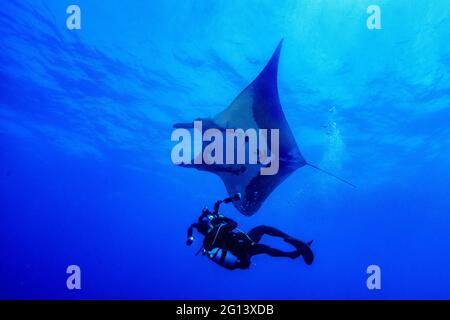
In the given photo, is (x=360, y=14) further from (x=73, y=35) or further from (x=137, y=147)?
(x=137, y=147)

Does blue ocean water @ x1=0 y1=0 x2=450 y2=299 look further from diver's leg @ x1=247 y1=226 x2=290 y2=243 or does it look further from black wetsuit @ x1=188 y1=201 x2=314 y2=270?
diver's leg @ x1=247 y1=226 x2=290 y2=243

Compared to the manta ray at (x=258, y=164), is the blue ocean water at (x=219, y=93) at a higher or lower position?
→ higher

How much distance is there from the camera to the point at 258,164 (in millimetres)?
8742

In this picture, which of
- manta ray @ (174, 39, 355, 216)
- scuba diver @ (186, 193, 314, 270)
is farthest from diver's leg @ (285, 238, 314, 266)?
manta ray @ (174, 39, 355, 216)

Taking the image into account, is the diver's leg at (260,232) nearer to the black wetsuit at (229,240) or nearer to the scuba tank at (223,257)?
the black wetsuit at (229,240)

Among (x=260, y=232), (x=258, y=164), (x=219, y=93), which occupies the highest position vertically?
(x=219, y=93)

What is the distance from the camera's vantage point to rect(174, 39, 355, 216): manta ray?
27.8 ft

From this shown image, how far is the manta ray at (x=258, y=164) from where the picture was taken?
27.8 feet

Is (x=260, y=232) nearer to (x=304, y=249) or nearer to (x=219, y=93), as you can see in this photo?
(x=304, y=249)

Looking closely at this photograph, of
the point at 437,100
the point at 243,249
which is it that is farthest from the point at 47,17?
the point at 437,100

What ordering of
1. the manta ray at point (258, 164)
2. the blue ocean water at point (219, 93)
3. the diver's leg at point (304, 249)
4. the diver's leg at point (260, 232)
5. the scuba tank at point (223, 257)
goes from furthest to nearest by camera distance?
the blue ocean water at point (219, 93), the manta ray at point (258, 164), the diver's leg at point (260, 232), the diver's leg at point (304, 249), the scuba tank at point (223, 257)

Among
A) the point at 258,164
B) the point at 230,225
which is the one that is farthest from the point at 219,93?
the point at 230,225

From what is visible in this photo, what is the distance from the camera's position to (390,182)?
3122 cm

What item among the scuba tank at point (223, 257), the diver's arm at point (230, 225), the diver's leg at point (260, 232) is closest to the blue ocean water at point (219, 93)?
the scuba tank at point (223, 257)
